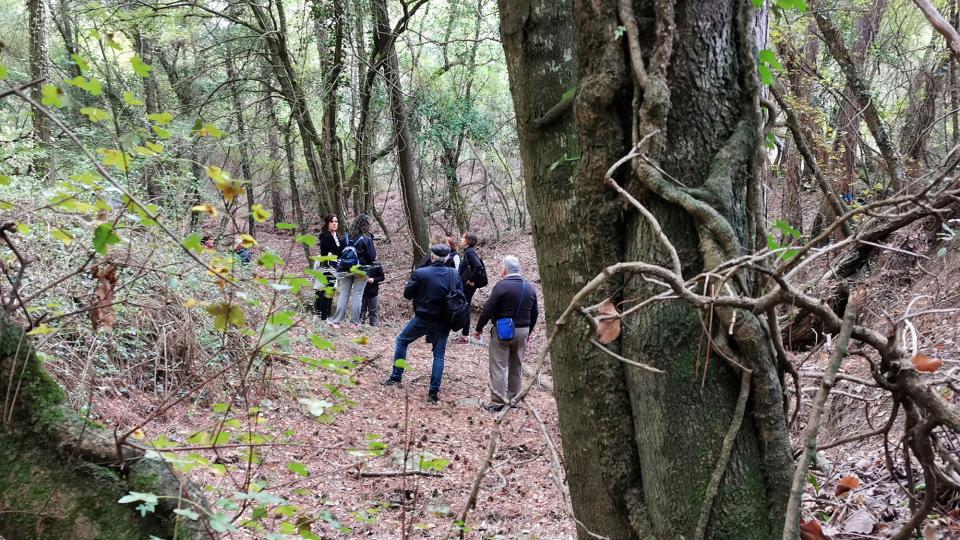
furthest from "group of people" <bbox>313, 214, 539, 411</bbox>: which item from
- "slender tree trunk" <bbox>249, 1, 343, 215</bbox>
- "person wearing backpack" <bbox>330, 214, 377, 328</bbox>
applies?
"slender tree trunk" <bbox>249, 1, 343, 215</bbox>

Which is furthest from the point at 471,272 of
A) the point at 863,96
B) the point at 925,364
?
the point at 925,364

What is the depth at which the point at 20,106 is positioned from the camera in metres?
12.1

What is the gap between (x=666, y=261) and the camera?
1.93 m

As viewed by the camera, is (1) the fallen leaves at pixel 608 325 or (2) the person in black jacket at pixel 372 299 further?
(2) the person in black jacket at pixel 372 299

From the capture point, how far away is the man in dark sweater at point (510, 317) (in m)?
7.46

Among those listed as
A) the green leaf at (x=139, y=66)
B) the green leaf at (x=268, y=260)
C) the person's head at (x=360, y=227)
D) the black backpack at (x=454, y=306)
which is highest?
the green leaf at (x=139, y=66)

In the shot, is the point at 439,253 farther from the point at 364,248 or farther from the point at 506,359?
the point at 364,248

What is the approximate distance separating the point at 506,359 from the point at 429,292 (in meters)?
1.32

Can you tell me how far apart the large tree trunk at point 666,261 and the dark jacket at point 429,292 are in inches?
219

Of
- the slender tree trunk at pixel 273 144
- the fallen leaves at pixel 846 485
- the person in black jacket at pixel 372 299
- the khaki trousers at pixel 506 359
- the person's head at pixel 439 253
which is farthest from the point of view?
the slender tree trunk at pixel 273 144

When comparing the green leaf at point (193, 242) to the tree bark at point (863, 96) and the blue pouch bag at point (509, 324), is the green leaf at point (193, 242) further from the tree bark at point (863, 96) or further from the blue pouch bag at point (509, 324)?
the tree bark at point (863, 96)

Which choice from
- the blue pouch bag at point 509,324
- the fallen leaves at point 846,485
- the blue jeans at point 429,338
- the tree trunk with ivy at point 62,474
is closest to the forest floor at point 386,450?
the blue jeans at point 429,338

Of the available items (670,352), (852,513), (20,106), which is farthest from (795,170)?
(20,106)

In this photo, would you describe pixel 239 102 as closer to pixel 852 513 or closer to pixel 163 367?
pixel 163 367
